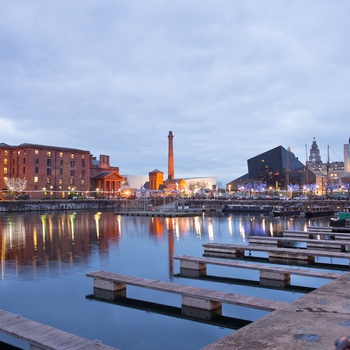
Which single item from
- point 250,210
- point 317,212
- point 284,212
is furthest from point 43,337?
point 250,210

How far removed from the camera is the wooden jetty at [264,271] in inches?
665

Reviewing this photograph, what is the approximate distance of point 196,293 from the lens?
1342cm

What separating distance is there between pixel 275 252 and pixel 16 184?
95.2 m

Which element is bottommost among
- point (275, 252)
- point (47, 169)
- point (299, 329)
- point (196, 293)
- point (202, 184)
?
point (275, 252)

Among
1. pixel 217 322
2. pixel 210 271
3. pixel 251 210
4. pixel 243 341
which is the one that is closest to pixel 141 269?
pixel 210 271

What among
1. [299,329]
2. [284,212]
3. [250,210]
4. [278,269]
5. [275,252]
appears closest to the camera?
[299,329]

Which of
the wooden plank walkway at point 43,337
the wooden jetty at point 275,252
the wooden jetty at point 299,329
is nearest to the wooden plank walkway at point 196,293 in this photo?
the wooden jetty at point 299,329

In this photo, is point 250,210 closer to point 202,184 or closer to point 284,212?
point 284,212

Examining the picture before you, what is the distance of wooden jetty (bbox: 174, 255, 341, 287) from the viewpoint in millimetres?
16903

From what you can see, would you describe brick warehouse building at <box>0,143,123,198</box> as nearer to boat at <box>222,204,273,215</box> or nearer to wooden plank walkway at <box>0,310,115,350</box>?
boat at <box>222,204,273,215</box>

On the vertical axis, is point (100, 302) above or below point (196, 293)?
below

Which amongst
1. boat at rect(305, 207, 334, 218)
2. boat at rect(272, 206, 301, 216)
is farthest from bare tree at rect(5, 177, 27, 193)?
boat at rect(305, 207, 334, 218)

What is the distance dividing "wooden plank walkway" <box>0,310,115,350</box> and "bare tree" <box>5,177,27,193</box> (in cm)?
10002

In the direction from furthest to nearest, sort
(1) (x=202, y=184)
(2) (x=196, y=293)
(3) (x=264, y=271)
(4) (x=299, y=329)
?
(1) (x=202, y=184), (3) (x=264, y=271), (2) (x=196, y=293), (4) (x=299, y=329)
